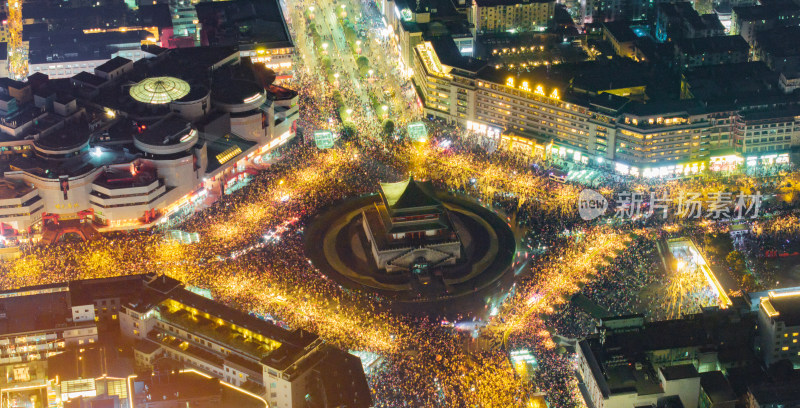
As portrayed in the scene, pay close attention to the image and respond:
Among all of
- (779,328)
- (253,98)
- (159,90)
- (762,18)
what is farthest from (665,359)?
(762,18)

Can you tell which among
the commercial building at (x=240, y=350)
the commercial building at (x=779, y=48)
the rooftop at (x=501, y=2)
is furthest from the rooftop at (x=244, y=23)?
the commercial building at (x=779, y=48)

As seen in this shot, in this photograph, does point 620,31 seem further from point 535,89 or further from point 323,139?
point 323,139

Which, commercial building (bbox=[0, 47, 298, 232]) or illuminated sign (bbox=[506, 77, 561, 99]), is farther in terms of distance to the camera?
illuminated sign (bbox=[506, 77, 561, 99])

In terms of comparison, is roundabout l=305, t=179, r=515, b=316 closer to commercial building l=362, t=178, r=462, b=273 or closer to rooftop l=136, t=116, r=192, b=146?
commercial building l=362, t=178, r=462, b=273

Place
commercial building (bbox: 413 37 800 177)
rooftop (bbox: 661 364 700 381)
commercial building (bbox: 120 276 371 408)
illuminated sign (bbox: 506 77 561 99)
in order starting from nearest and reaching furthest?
rooftop (bbox: 661 364 700 381) < commercial building (bbox: 120 276 371 408) < commercial building (bbox: 413 37 800 177) < illuminated sign (bbox: 506 77 561 99)

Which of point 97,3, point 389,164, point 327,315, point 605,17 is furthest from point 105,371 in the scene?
point 605,17

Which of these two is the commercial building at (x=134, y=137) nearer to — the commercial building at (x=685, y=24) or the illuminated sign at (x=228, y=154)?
the illuminated sign at (x=228, y=154)

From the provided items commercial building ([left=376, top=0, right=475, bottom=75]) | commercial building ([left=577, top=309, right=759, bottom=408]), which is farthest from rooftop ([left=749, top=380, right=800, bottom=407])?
commercial building ([left=376, top=0, right=475, bottom=75])

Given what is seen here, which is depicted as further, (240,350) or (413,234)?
(413,234)
